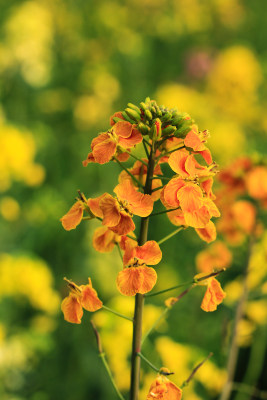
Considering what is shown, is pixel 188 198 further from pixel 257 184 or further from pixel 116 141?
pixel 257 184

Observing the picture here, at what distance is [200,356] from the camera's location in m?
1.68

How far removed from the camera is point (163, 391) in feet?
2.76

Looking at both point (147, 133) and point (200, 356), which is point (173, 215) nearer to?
point (147, 133)

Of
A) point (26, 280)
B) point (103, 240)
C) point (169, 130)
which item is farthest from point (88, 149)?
point (169, 130)

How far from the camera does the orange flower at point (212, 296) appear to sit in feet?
2.87

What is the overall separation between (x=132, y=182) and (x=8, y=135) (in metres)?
1.79

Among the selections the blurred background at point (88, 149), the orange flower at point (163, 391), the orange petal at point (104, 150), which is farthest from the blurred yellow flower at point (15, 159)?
the orange flower at point (163, 391)

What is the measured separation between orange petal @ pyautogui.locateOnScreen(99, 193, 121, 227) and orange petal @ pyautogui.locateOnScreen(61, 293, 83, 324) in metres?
0.17

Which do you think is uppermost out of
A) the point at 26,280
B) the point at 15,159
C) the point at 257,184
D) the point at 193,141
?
the point at 15,159

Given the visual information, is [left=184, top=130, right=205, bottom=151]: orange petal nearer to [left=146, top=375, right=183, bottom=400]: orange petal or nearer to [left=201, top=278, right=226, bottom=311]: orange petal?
[left=201, top=278, right=226, bottom=311]: orange petal

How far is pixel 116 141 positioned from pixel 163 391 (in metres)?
0.46

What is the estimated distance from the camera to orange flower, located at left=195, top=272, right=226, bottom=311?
2.87 feet

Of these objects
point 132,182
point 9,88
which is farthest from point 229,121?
point 132,182

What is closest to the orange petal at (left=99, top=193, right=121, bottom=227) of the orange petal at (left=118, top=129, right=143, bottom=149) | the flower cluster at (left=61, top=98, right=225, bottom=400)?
the flower cluster at (left=61, top=98, right=225, bottom=400)
